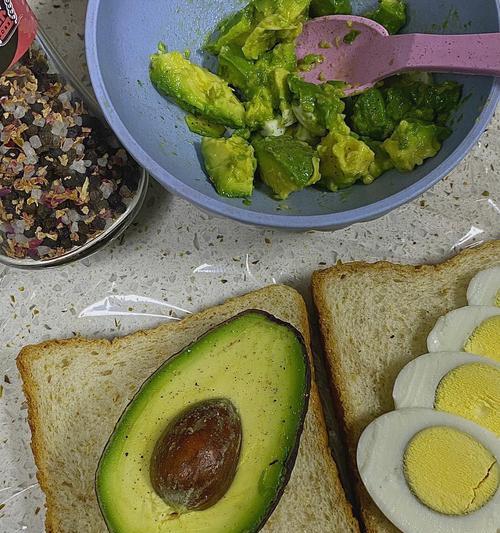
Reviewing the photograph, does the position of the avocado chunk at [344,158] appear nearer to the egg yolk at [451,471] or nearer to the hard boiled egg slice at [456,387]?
the hard boiled egg slice at [456,387]

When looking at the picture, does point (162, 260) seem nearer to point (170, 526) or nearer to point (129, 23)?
point (129, 23)

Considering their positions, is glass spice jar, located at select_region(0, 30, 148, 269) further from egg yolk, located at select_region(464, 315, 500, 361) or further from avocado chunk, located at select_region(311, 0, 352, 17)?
egg yolk, located at select_region(464, 315, 500, 361)

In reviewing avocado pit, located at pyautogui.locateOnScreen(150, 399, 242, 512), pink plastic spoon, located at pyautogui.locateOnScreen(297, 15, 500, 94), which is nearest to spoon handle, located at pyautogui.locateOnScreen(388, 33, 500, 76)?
pink plastic spoon, located at pyautogui.locateOnScreen(297, 15, 500, 94)

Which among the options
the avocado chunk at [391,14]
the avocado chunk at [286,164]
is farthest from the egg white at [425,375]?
the avocado chunk at [391,14]

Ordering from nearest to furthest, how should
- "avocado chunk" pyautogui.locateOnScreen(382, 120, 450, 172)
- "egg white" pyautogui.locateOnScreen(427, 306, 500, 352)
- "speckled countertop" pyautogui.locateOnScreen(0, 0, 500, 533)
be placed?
"avocado chunk" pyautogui.locateOnScreen(382, 120, 450, 172)
"egg white" pyautogui.locateOnScreen(427, 306, 500, 352)
"speckled countertop" pyautogui.locateOnScreen(0, 0, 500, 533)

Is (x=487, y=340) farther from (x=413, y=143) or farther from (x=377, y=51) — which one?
(x=377, y=51)

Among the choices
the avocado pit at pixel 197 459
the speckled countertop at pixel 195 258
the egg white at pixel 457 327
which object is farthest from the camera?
the speckled countertop at pixel 195 258
